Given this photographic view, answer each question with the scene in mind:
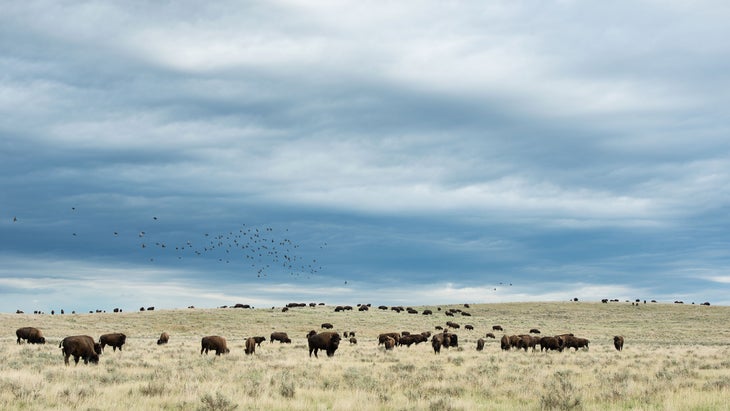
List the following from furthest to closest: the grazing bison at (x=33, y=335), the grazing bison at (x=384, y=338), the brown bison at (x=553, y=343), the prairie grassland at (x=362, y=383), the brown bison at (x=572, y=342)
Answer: the grazing bison at (x=384, y=338), the grazing bison at (x=33, y=335), the brown bison at (x=572, y=342), the brown bison at (x=553, y=343), the prairie grassland at (x=362, y=383)

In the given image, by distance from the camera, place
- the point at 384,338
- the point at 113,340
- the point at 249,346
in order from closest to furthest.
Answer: the point at 249,346
the point at 113,340
the point at 384,338

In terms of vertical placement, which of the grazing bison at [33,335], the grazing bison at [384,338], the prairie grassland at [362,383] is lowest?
the grazing bison at [33,335]

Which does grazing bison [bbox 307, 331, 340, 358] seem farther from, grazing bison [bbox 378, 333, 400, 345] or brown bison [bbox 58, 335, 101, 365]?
brown bison [bbox 58, 335, 101, 365]

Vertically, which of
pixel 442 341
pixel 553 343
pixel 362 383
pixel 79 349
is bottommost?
pixel 442 341

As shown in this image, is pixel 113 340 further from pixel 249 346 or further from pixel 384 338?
pixel 384 338

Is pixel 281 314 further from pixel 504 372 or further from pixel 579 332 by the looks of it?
pixel 504 372

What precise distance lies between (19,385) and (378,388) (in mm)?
10323

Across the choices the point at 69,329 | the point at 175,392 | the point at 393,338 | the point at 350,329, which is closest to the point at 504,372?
the point at 175,392

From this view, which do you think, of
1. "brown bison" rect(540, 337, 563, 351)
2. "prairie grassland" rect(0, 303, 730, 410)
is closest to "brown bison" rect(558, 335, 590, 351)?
"brown bison" rect(540, 337, 563, 351)

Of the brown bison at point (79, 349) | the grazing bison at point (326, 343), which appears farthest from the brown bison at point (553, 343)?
the brown bison at point (79, 349)

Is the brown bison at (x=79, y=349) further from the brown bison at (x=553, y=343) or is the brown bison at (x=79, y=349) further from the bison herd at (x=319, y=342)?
the brown bison at (x=553, y=343)

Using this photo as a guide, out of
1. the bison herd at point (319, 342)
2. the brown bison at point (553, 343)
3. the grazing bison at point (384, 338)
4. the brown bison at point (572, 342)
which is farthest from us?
the grazing bison at point (384, 338)

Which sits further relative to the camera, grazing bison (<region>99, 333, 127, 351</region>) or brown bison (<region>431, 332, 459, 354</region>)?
brown bison (<region>431, 332, 459, 354</region>)

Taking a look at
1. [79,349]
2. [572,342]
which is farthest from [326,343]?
[572,342]
